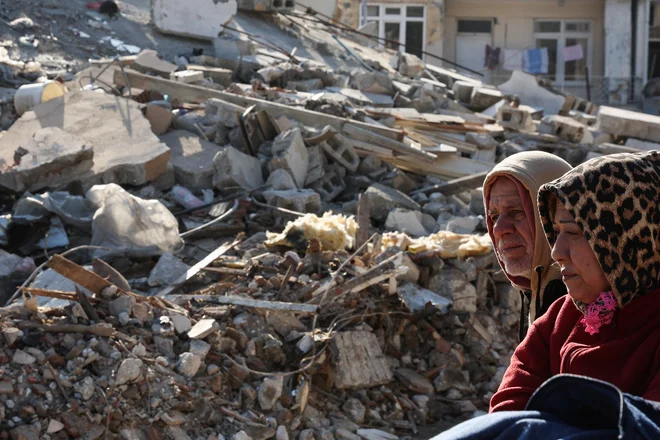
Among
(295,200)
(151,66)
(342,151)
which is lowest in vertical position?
(295,200)

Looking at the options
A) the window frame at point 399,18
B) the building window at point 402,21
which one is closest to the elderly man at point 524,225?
the window frame at point 399,18

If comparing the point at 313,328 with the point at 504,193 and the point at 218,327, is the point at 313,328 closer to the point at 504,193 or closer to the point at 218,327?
the point at 218,327

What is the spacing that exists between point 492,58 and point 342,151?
20.3 metres

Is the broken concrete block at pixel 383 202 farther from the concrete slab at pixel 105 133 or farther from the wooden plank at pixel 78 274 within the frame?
the wooden plank at pixel 78 274

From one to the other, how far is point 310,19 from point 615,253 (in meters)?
19.3

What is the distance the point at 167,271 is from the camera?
7.66 m

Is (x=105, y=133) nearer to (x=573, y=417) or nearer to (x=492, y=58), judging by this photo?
(x=573, y=417)

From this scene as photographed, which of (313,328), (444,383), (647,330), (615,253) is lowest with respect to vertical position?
(444,383)

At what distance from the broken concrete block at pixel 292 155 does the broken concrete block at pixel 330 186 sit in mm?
173

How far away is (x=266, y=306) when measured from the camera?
7.07 meters

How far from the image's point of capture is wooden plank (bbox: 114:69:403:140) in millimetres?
11469

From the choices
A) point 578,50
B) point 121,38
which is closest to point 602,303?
point 121,38

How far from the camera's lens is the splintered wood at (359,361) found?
7.09 metres

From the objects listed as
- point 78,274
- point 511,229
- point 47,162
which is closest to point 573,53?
point 47,162
